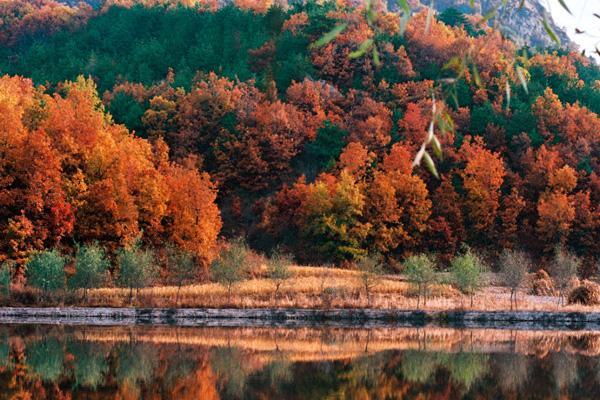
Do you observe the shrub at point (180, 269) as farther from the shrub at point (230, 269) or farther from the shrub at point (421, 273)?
the shrub at point (421, 273)

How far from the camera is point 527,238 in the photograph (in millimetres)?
81562

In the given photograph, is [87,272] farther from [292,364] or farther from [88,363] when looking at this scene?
[292,364]

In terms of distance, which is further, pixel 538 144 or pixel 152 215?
pixel 538 144

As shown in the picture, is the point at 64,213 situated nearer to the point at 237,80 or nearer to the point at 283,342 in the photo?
the point at 283,342

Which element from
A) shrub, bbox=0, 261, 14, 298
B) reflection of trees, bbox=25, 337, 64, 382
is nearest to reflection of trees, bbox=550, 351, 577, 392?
reflection of trees, bbox=25, 337, 64, 382

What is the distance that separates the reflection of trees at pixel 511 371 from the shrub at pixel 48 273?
27.2 metres

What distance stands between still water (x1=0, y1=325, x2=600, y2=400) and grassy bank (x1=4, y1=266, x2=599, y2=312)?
783 centimetres

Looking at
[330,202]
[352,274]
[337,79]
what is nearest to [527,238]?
[330,202]

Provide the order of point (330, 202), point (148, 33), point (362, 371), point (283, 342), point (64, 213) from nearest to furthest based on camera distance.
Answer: point (362, 371) → point (283, 342) → point (64, 213) → point (330, 202) → point (148, 33)

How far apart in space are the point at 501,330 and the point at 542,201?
3926 centimetres

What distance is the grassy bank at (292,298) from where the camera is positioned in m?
49.0

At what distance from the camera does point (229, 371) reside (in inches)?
1085

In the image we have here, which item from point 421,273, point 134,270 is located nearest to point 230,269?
point 134,270

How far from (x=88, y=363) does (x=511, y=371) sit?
14.0 m
